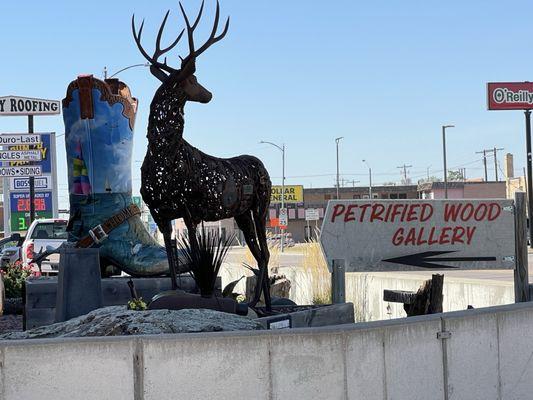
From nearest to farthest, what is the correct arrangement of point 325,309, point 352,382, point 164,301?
point 352,382 → point 164,301 → point 325,309

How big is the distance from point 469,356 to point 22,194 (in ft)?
122

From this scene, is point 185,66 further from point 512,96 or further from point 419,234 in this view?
point 512,96

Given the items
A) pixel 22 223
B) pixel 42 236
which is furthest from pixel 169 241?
pixel 22 223

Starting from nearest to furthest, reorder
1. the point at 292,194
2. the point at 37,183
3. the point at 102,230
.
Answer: the point at 102,230, the point at 37,183, the point at 292,194

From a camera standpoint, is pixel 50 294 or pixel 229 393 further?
pixel 50 294

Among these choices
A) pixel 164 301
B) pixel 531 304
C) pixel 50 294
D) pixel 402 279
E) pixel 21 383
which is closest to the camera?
pixel 21 383

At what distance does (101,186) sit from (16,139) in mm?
13891

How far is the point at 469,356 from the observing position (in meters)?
5.53

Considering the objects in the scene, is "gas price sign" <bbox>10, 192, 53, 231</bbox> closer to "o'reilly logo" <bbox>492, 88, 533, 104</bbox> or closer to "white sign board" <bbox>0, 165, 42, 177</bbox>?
"white sign board" <bbox>0, 165, 42, 177</bbox>

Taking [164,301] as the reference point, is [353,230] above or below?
above

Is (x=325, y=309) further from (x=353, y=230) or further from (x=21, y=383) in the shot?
(x=21, y=383)

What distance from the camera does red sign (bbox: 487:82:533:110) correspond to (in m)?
13.2

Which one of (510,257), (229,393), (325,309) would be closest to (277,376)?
(229,393)

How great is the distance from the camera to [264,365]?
4.75m
